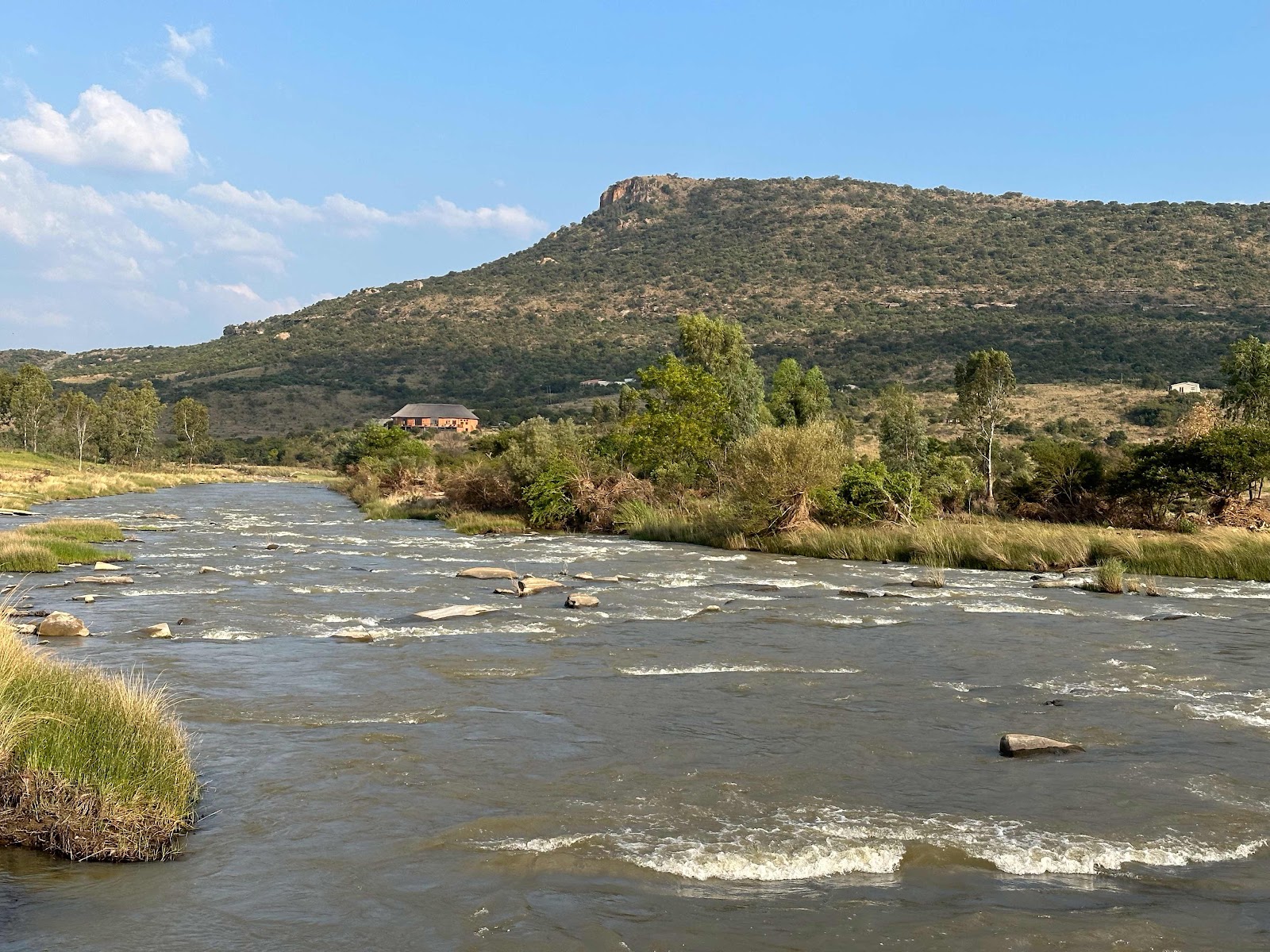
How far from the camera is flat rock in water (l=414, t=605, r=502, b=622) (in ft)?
62.5

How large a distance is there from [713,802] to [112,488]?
72.7m

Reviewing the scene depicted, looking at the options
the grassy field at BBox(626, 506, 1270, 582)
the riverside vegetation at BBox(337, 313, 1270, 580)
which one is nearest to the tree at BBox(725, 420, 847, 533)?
the riverside vegetation at BBox(337, 313, 1270, 580)

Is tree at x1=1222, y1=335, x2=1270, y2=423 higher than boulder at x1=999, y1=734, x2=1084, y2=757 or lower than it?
higher

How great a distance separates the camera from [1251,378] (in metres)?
38.8

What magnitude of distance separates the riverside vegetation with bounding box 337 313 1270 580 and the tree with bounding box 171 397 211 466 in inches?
2832

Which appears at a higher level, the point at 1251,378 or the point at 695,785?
the point at 1251,378

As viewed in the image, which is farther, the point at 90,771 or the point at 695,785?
the point at 695,785

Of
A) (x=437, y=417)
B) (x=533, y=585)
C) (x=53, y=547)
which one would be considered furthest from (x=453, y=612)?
(x=437, y=417)

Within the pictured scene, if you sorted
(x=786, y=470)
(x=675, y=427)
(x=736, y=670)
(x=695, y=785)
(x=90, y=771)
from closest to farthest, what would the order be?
(x=90, y=771) → (x=695, y=785) → (x=736, y=670) → (x=786, y=470) → (x=675, y=427)

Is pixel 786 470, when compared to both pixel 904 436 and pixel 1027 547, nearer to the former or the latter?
pixel 1027 547

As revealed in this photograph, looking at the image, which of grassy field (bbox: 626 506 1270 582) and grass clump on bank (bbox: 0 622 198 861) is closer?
grass clump on bank (bbox: 0 622 198 861)

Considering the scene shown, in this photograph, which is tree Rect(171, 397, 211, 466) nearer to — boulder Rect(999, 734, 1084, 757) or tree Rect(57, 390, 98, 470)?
tree Rect(57, 390, 98, 470)

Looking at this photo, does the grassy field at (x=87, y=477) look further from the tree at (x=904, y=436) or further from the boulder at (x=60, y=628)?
the tree at (x=904, y=436)

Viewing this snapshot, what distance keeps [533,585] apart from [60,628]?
382 inches
